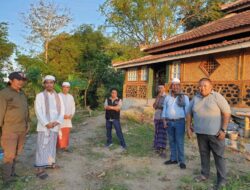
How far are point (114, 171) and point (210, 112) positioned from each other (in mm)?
2250

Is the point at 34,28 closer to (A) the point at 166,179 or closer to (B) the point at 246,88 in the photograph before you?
(B) the point at 246,88

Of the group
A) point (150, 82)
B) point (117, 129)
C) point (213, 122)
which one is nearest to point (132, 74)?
point (150, 82)

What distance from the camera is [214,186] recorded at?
457 centimetres

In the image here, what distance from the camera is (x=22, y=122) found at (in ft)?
15.7

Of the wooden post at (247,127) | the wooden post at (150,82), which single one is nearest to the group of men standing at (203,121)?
the wooden post at (247,127)

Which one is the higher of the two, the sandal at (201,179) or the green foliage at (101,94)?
the green foliage at (101,94)

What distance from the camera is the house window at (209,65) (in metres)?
→ 11.4

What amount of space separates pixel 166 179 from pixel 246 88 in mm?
6290

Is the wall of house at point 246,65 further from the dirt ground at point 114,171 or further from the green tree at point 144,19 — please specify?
the green tree at point 144,19

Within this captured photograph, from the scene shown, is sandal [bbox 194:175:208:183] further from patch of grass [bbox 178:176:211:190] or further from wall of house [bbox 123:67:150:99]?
wall of house [bbox 123:67:150:99]

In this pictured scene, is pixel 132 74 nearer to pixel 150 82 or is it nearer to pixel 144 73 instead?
pixel 144 73

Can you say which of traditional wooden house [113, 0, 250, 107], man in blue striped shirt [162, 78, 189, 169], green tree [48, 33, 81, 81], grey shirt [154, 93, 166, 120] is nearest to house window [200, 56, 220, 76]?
traditional wooden house [113, 0, 250, 107]

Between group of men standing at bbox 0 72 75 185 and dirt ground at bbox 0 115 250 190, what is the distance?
30cm

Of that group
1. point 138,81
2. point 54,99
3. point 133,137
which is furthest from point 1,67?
point 54,99
